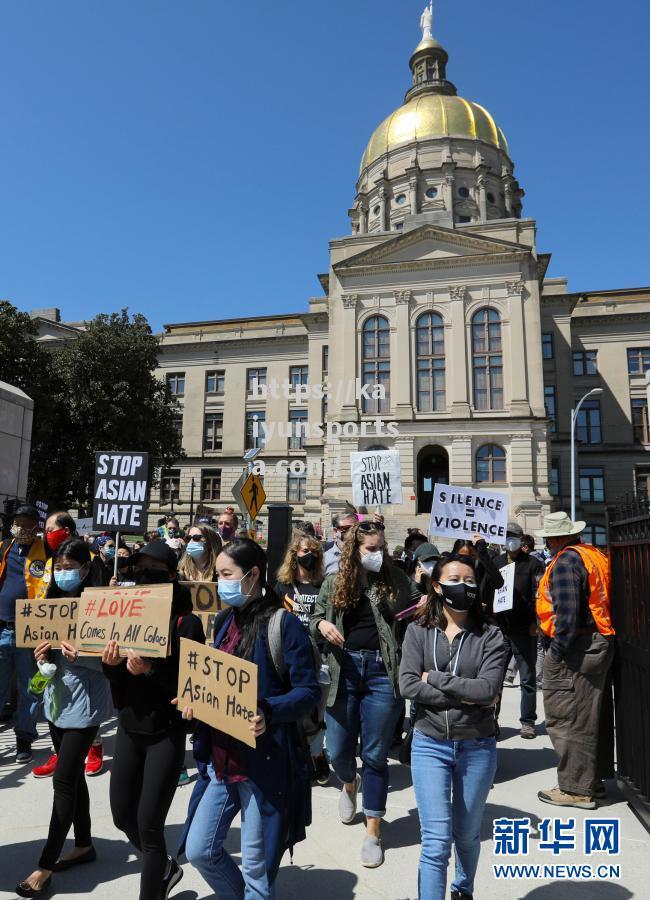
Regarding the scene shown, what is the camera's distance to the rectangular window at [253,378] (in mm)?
53562

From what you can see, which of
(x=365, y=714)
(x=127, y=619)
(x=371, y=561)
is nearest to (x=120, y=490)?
(x=371, y=561)

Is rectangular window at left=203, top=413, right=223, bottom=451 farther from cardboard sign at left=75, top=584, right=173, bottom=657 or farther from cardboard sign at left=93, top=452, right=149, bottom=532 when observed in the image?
cardboard sign at left=75, top=584, right=173, bottom=657

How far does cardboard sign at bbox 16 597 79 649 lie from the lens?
13.9 feet

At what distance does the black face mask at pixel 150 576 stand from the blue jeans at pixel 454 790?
178cm

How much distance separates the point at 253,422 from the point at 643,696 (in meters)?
49.1

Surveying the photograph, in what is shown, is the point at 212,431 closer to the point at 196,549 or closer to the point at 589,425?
the point at 589,425

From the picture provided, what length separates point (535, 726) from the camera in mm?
7641

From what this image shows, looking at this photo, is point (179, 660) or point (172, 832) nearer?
point (179, 660)

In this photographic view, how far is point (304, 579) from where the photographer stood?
19.9ft

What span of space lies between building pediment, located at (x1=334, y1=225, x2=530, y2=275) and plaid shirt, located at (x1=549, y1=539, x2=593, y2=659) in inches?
1428

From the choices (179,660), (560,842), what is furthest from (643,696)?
(179,660)

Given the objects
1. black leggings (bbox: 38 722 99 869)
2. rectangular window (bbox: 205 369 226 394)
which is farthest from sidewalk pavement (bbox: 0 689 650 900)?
rectangular window (bbox: 205 369 226 394)

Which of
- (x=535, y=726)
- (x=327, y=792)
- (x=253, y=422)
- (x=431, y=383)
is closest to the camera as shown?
(x=327, y=792)

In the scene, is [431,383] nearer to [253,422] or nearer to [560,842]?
[253,422]
